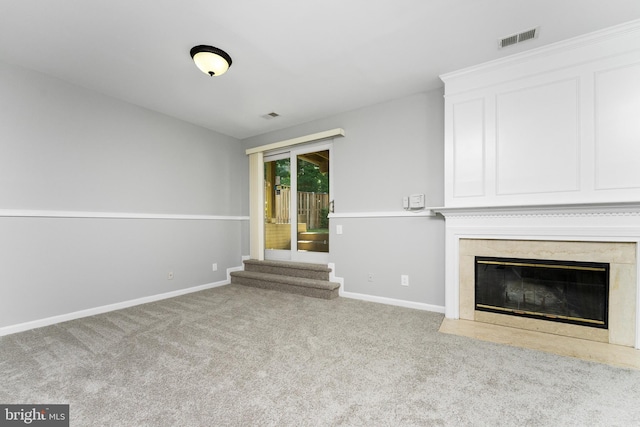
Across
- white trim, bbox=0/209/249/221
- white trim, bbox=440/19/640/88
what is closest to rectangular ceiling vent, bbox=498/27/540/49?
white trim, bbox=440/19/640/88

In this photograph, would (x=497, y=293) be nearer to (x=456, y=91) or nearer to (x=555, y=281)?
(x=555, y=281)

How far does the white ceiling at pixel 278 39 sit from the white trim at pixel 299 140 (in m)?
0.64

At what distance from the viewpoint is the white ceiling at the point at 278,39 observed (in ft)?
6.48

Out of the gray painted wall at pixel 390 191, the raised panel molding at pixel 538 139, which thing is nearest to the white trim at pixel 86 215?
the gray painted wall at pixel 390 191

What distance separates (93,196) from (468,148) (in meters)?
4.29

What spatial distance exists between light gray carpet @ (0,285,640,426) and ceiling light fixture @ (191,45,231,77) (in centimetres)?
248

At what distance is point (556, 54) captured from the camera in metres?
2.42

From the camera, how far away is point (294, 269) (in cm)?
420

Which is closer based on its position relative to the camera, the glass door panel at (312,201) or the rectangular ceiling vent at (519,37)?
the rectangular ceiling vent at (519,37)

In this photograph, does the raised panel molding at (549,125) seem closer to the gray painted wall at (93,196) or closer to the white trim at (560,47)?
the white trim at (560,47)

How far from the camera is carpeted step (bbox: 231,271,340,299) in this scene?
3.72 m

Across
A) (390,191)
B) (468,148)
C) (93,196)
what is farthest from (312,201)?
(93,196)

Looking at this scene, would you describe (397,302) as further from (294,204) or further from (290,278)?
(294,204)

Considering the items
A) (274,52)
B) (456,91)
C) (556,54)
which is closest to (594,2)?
(556,54)
